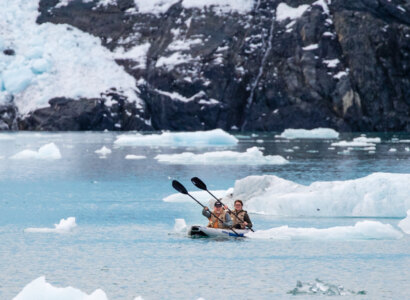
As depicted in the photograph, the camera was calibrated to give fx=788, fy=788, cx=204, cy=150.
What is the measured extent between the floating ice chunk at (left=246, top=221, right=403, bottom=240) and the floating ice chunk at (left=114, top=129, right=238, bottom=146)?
144ft

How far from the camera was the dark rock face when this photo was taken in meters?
93.9

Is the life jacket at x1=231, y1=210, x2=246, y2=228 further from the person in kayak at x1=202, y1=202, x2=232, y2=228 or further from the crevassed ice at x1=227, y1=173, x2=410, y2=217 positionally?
the crevassed ice at x1=227, y1=173, x2=410, y2=217

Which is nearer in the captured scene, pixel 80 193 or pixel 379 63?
pixel 80 193

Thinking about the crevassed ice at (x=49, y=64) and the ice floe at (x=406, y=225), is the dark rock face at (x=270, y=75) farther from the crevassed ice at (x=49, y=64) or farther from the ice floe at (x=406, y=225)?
the ice floe at (x=406, y=225)

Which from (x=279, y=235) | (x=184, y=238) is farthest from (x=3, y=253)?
(x=279, y=235)

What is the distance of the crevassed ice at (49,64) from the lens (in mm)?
95188

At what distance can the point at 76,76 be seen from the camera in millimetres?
98188

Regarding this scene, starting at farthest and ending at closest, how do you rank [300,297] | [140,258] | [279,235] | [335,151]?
[335,151] → [279,235] → [140,258] → [300,297]

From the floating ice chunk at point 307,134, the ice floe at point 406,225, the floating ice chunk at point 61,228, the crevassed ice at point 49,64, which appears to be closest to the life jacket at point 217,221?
the floating ice chunk at point 61,228

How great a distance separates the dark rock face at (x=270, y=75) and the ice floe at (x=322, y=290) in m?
80.2

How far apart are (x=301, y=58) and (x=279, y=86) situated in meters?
4.30

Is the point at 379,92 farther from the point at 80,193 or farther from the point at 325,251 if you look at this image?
the point at 325,251

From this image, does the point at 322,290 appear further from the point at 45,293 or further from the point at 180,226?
the point at 180,226

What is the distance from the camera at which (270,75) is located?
321ft
